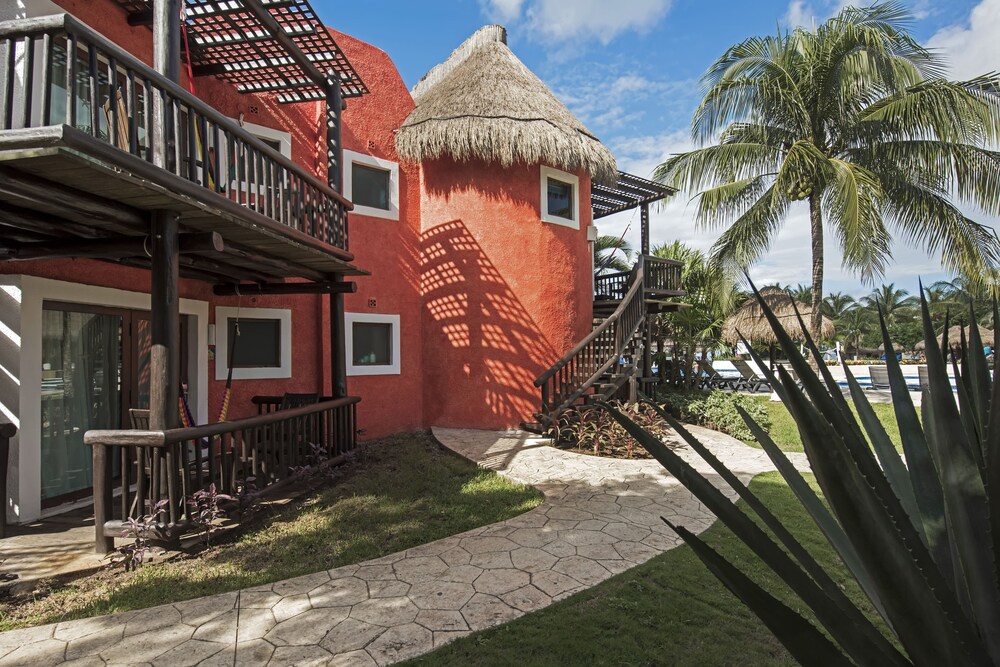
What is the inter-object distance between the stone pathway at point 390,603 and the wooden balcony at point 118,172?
2.86m

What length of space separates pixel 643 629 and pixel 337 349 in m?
5.76

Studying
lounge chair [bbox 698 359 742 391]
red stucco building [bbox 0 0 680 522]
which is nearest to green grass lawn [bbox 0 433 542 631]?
red stucco building [bbox 0 0 680 522]

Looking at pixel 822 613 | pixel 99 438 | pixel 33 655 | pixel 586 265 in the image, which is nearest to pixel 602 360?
pixel 586 265

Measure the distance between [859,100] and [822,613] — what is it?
1523 centimetres

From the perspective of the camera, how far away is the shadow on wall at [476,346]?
9.89 m

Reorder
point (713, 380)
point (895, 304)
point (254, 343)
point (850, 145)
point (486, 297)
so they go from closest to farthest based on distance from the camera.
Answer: point (254, 343) → point (486, 297) → point (850, 145) → point (713, 380) → point (895, 304)

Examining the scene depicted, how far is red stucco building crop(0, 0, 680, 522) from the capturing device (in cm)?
404

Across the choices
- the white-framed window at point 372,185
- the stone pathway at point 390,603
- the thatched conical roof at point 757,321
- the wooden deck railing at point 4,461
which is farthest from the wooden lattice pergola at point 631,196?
the wooden deck railing at point 4,461

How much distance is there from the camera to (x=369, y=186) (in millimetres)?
9586

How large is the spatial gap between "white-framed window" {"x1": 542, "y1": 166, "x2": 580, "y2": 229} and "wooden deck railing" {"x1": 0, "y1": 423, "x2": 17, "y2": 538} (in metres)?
8.27

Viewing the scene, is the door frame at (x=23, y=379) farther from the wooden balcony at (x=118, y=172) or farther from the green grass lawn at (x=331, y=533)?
the green grass lawn at (x=331, y=533)

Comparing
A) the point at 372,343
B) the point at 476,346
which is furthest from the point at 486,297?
the point at 372,343

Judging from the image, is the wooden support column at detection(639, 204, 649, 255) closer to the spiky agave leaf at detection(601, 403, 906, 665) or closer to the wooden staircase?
the wooden staircase

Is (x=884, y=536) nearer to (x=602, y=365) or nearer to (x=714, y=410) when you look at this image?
(x=602, y=365)
